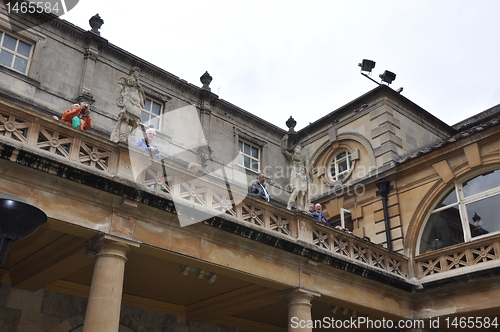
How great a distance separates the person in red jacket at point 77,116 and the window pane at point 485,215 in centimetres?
1061

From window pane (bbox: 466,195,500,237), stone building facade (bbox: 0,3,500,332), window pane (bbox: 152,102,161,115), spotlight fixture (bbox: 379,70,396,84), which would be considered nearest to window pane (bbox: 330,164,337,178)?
stone building facade (bbox: 0,3,500,332)

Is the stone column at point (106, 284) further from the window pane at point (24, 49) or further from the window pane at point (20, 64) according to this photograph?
the window pane at point (24, 49)

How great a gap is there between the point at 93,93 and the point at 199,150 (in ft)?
13.5

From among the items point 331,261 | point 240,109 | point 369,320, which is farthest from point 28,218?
point 240,109

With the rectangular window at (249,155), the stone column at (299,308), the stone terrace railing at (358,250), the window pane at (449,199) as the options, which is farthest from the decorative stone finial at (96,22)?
the window pane at (449,199)

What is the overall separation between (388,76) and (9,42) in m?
13.1

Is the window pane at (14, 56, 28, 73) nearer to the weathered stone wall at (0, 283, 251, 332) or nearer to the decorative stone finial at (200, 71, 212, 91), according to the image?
the decorative stone finial at (200, 71, 212, 91)

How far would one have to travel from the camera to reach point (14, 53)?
48.8 feet

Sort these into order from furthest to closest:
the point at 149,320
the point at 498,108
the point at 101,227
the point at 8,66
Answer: the point at 498,108, the point at 8,66, the point at 149,320, the point at 101,227

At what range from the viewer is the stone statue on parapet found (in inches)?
371

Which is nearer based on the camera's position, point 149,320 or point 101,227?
point 101,227

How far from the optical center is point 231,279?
11.3 meters

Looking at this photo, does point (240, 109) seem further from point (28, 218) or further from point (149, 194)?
point (28, 218)

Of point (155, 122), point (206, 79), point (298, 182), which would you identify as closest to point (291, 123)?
point (206, 79)
